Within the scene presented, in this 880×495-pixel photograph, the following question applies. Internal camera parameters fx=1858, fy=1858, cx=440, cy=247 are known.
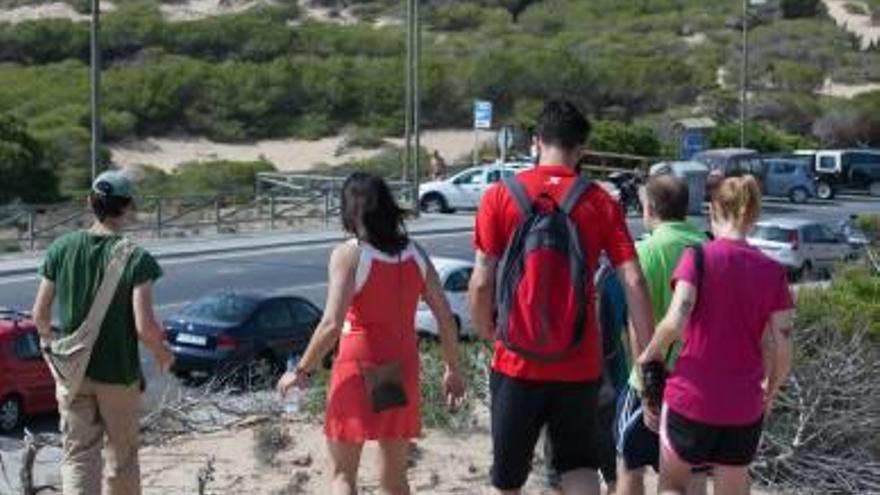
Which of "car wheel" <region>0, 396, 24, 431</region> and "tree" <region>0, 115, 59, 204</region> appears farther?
"tree" <region>0, 115, 59, 204</region>

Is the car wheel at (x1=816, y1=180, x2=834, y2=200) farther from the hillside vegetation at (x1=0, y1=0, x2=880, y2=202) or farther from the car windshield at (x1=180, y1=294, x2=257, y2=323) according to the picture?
the car windshield at (x1=180, y1=294, x2=257, y2=323)

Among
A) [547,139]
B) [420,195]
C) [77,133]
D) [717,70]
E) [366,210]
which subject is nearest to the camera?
[547,139]

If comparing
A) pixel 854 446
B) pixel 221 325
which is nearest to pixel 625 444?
pixel 854 446

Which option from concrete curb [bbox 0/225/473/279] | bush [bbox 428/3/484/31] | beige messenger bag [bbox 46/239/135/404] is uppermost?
bush [bbox 428/3/484/31]

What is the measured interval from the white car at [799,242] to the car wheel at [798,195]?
793 inches

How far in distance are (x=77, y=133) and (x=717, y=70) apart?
1383 inches

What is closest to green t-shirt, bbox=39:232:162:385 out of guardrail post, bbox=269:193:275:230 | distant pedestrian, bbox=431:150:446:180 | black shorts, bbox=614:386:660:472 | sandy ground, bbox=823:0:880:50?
black shorts, bbox=614:386:660:472

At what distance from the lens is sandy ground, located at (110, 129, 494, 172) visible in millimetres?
61500

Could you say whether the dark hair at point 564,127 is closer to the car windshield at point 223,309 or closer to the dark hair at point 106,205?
the dark hair at point 106,205

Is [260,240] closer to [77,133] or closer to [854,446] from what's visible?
[77,133]

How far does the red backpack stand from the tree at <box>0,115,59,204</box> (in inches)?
1640

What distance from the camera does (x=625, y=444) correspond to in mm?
7145

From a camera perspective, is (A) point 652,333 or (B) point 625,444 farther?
(B) point 625,444

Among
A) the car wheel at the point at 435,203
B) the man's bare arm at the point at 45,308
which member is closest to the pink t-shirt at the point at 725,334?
the man's bare arm at the point at 45,308
